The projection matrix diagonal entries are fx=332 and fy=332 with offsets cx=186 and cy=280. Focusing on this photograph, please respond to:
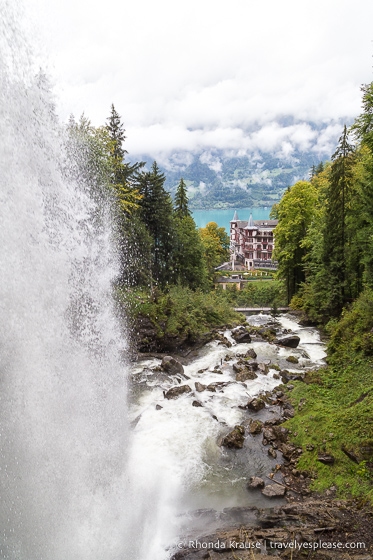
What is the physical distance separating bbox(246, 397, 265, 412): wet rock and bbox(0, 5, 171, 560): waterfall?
5444 millimetres

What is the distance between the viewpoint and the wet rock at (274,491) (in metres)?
9.62

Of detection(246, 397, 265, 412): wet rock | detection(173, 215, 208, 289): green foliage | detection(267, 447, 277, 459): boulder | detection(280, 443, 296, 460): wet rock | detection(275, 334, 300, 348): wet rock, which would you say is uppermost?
detection(173, 215, 208, 289): green foliage

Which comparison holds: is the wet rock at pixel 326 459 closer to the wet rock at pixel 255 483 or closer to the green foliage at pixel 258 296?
the wet rock at pixel 255 483

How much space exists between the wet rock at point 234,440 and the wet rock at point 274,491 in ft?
7.11

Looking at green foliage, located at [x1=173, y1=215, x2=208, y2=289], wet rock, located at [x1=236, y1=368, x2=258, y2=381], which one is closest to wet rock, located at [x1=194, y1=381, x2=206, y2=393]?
wet rock, located at [x1=236, y1=368, x2=258, y2=381]

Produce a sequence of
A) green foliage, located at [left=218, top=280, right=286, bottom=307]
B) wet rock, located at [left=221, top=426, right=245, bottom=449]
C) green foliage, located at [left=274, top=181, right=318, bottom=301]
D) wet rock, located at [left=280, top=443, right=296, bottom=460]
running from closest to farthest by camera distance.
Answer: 1. wet rock, located at [left=280, top=443, right=296, bottom=460]
2. wet rock, located at [left=221, top=426, right=245, bottom=449]
3. green foliage, located at [left=274, top=181, right=318, bottom=301]
4. green foliage, located at [left=218, top=280, right=286, bottom=307]

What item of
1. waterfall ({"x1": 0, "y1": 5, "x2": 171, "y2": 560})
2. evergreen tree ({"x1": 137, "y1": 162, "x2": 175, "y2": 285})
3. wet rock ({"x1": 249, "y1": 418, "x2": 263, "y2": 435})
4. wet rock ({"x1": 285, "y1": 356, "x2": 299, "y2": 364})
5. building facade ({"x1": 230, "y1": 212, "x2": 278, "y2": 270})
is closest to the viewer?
waterfall ({"x1": 0, "y1": 5, "x2": 171, "y2": 560})

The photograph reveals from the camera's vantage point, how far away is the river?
968 centimetres

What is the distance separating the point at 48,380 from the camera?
373 inches

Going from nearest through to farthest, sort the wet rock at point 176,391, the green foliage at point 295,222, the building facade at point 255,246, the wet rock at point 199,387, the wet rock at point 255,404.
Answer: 1. the wet rock at point 255,404
2. the wet rock at point 176,391
3. the wet rock at point 199,387
4. the green foliage at point 295,222
5. the building facade at point 255,246

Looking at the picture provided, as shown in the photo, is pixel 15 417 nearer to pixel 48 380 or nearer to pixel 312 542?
pixel 48 380

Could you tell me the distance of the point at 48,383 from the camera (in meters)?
9.43

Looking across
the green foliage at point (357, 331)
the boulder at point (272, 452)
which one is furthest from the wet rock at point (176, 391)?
the green foliage at point (357, 331)

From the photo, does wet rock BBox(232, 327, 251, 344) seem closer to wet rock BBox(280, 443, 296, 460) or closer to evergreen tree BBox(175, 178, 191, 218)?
wet rock BBox(280, 443, 296, 460)
